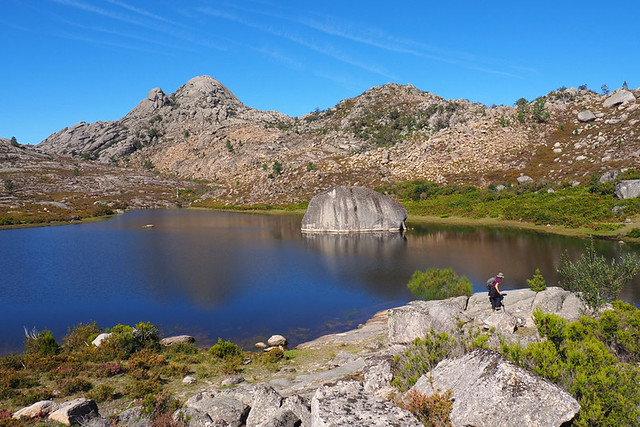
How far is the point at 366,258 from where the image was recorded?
157 ft

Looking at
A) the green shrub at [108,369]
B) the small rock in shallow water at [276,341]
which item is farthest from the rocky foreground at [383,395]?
the small rock in shallow water at [276,341]

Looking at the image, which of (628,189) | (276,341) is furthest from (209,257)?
(628,189)

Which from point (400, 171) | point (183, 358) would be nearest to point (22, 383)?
point (183, 358)

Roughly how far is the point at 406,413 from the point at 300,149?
548 feet

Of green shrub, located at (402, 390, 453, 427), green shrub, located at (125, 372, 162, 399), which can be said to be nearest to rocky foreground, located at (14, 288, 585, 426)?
green shrub, located at (402, 390, 453, 427)

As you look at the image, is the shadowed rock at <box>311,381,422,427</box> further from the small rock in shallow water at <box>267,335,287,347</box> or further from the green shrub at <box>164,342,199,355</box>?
the small rock in shallow water at <box>267,335,287,347</box>

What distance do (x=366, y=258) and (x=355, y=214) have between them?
79.9 feet

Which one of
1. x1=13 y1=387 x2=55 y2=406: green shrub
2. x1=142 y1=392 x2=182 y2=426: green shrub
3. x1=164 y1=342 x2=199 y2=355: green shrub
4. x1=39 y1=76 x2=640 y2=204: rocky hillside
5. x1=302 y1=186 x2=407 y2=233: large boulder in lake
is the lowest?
x1=164 y1=342 x2=199 y2=355: green shrub

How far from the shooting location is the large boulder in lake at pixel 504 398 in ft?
24.7

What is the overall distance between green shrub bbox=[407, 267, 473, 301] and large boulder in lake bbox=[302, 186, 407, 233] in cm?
3861

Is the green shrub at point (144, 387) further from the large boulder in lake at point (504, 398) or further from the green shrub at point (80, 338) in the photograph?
the large boulder in lake at point (504, 398)

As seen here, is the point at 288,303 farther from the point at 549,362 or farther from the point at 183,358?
the point at 549,362

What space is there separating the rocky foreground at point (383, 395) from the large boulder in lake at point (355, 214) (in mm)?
52413

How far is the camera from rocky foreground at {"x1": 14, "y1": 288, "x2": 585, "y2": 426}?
7.77 metres
